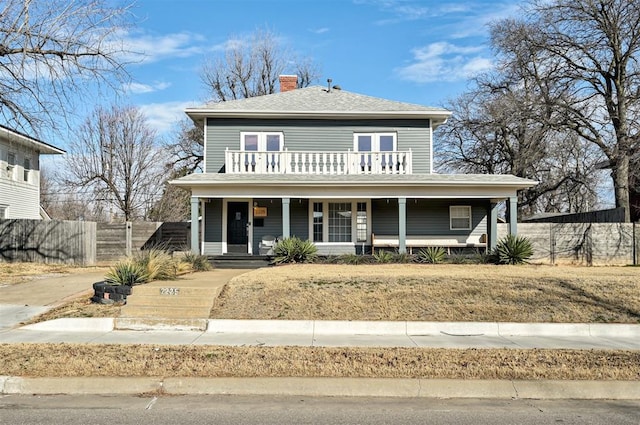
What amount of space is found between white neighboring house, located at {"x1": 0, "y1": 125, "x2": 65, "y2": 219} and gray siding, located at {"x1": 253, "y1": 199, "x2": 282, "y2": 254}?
11769 mm

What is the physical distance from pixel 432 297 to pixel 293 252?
7.19m

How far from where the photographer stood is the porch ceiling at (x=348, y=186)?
18.7 meters

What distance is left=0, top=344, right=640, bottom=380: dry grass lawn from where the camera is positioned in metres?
6.67

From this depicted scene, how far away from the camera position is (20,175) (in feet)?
85.8

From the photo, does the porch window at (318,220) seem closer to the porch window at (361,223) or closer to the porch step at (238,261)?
the porch window at (361,223)

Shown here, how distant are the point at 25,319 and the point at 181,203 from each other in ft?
92.6

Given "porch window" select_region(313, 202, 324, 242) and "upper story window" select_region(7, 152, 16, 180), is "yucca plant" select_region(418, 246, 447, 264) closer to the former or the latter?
"porch window" select_region(313, 202, 324, 242)

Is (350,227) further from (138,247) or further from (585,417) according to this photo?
(585,417)

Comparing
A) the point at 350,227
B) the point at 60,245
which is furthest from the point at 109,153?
the point at 350,227

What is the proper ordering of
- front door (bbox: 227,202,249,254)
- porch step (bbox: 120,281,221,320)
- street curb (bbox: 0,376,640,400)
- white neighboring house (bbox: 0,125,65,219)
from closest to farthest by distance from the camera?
1. street curb (bbox: 0,376,640,400)
2. porch step (bbox: 120,281,221,320)
3. front door (bbox: 227,202,249,254)
4. white neighboring house (bbox: 0,125,65,219)

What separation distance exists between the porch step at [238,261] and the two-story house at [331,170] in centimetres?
190

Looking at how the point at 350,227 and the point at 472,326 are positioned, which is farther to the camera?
the point at 350,227

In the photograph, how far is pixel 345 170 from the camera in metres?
20.3

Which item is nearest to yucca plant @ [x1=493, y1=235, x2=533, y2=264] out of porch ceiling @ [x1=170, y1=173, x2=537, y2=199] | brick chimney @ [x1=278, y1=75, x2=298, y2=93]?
porch ceiling @ [x1=170, y1=173, x2=537, y2=199]
